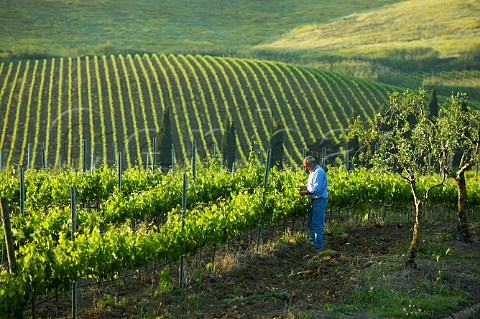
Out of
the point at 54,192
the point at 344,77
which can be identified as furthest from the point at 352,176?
the point at 344,77

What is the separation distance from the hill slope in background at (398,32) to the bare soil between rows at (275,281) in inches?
3339

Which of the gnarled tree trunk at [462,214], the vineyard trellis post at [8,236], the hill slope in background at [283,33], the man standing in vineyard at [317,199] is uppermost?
the vineyard trellis post at [8,236]

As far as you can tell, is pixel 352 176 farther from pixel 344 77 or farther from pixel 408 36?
pixel 408 36

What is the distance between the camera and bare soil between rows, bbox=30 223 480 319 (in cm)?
962

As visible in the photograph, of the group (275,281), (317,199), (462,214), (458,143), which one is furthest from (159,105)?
(275,281)

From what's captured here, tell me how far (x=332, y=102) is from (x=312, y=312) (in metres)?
50.9

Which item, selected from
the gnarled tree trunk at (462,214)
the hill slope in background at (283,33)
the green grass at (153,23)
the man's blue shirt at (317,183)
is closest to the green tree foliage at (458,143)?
the gnarled tree trunk at (462,214)

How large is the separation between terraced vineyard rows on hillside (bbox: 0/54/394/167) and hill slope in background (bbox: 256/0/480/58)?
113 feet

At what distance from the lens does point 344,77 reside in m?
69.6

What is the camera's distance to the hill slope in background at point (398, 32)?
100312 mm

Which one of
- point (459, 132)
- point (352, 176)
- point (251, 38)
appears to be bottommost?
point (251, 38)

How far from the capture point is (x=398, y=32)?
111938 mm

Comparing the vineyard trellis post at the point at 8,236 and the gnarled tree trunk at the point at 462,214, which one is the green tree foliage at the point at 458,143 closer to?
the gnarled tree trunk at the point at 462,214

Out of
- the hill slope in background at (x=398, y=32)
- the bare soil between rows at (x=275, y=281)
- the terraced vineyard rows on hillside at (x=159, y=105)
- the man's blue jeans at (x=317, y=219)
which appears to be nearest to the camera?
the bare soil between rows at (x=275, y=281)
